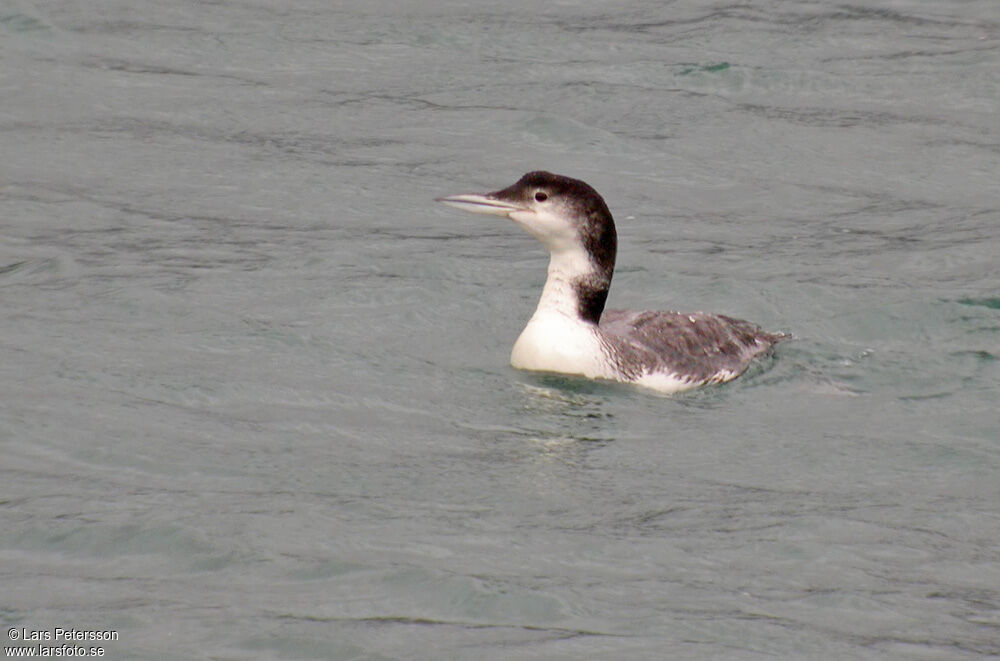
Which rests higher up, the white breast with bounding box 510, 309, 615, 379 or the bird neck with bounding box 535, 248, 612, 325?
the bird neck with bounding box 535, 248, 612, 325

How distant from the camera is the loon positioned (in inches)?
404

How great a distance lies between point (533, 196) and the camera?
10.2m

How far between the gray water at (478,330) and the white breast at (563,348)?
0.35 ft

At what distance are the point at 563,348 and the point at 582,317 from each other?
26 cm

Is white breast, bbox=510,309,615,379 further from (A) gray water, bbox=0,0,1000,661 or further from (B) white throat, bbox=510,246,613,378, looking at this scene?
(A) gray water, bbox=0,0,1000,661

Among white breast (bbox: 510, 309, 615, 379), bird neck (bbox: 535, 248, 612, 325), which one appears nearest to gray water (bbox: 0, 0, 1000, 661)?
white breast (bbox: 510, 309, 615, 379)

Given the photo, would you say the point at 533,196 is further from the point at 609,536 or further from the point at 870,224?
the point at 870,224

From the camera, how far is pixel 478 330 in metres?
11.4

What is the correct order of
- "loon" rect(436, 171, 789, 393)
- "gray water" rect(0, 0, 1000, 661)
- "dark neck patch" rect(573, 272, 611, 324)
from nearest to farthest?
"gray water" rect(0, 0, 1000, 661)
"loon" rect(436, 171, 789, 393)
"dark neck patch" rect(573, 272, 611, 324)

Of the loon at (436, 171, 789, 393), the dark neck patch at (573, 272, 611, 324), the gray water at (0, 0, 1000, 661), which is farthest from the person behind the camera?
the dark neck patch at (573, 272, 611, 324)

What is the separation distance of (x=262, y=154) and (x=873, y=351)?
18.1 feet

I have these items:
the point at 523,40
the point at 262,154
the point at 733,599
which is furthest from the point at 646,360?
the point at 523,40

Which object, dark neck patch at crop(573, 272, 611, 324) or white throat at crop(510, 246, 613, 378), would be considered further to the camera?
dark neck patch at crop(573, 272, 611, 324)

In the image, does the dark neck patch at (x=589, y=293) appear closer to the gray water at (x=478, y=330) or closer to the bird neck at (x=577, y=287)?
the bird neck at (x=577, y=287)
